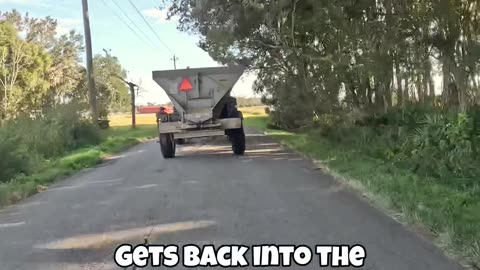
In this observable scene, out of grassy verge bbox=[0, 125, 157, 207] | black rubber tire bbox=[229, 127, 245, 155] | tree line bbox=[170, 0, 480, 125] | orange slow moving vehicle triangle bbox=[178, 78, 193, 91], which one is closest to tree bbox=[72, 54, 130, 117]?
grassy verge bbox=[0, 125, 157, 207]

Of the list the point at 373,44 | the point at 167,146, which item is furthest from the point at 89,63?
the point at 373,44

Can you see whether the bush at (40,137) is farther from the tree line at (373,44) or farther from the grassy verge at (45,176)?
the tree line at (373,44)

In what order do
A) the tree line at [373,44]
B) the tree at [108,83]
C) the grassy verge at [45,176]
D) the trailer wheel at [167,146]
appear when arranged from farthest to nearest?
the tree at [108,83] < the trailer wheel at [167,146] < the tree line at [373,44] < the grassy verge at [45,176]

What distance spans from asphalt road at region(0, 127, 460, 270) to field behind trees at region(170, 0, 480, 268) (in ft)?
3.39

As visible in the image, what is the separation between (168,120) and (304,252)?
13.4 m

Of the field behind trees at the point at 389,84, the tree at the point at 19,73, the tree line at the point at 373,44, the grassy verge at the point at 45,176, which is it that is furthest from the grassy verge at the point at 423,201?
the tree at the point at 19,73

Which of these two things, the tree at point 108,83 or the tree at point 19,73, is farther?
the tree at point 108,83

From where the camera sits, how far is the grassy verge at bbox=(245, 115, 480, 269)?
250 inches

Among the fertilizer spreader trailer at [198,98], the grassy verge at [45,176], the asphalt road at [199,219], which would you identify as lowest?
the grassy verge at [45,176]

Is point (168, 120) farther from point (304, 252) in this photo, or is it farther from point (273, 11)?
point (304, 252)

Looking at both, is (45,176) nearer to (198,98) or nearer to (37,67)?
(198,98)

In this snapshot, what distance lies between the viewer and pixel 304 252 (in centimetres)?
621

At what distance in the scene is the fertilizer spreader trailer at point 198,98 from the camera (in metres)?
18.2

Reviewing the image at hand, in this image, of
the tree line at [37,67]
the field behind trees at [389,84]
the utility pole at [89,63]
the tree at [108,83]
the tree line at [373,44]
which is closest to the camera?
the field behind trees at [389,84]
